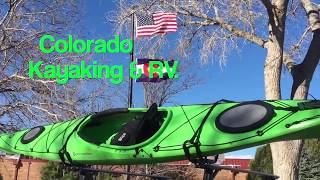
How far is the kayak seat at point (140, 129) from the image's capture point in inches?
256

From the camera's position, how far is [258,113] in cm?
557

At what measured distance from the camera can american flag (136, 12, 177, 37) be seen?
15367 mm

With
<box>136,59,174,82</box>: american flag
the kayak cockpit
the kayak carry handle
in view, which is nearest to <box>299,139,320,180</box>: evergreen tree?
<box>136,59,174,82</box>: american flag

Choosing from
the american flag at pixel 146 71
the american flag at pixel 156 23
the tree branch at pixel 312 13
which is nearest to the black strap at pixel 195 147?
the tree branch at pixel 312 13

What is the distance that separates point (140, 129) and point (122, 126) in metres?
0.62

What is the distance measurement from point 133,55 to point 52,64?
303 cm

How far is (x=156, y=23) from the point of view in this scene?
634 inches

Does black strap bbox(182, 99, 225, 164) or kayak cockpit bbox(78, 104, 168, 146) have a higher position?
kayak cockpit bbox(78, 104, 168, 146)

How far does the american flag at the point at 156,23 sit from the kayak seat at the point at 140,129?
28.2 ft

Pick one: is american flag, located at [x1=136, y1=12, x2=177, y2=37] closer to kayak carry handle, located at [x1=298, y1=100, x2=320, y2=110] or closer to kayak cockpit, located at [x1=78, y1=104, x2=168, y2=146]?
kayak cockpit, located at [x1=78, y1=104, x2=168, y2=146]

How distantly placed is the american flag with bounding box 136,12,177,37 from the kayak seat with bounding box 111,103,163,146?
28.2 ft

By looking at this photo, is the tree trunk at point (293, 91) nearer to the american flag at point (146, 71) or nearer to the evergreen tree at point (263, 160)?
the american flag at point (146, 71)

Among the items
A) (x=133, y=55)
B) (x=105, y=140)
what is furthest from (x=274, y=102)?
(x=133, y=55)

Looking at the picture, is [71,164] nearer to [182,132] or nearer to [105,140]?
[105,140]
